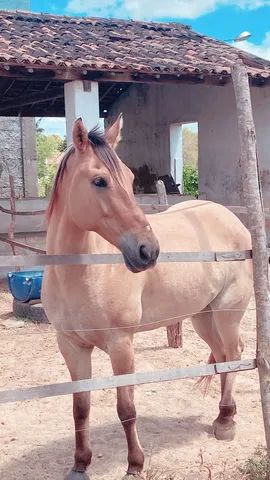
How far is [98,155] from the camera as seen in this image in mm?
2920

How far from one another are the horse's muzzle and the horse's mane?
0.37m

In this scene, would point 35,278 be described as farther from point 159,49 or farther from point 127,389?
point 159,49

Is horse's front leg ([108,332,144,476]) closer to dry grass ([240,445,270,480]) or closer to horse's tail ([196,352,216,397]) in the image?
dry grass ([240,445,270,480])

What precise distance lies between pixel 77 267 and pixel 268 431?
126 centimetres

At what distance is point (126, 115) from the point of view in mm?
14961

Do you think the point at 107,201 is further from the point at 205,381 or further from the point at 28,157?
the point at 28,157

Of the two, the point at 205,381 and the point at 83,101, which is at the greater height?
the point at 83,101

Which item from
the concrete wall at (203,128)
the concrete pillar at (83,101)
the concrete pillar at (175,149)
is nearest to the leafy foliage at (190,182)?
the concrete wall at (203,128)

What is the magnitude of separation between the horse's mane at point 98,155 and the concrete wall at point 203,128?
8.10 meters

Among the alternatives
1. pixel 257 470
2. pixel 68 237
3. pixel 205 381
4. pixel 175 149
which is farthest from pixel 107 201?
pixel 175 149

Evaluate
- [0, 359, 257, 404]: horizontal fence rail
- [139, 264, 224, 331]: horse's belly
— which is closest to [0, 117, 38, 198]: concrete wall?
[139, 264, 224, 331]: horse's belly

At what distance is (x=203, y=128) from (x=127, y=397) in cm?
953

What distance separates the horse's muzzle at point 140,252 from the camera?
8.66 ft

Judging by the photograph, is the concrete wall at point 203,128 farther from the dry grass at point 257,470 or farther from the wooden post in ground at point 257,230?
the dry grass at point 257,470
